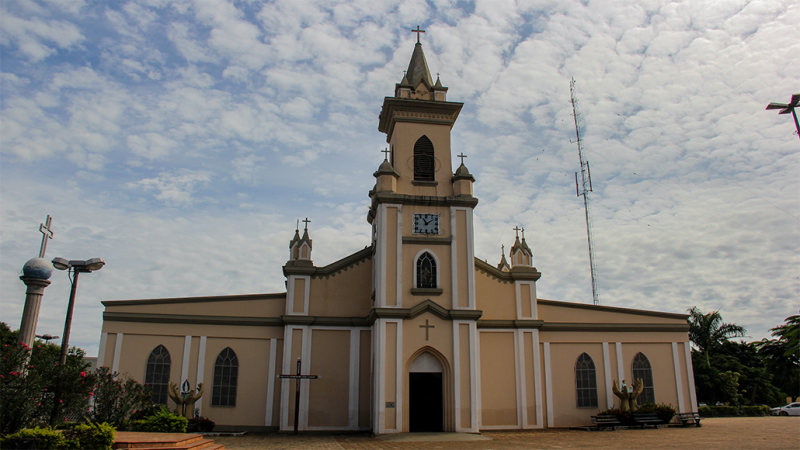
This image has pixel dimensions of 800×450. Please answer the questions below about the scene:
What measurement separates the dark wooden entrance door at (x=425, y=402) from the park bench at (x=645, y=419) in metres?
8.79

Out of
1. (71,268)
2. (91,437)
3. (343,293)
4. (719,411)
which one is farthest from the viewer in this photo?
(719,411)

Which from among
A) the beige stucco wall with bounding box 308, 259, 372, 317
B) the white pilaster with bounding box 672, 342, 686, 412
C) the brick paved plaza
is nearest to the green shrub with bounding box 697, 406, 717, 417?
the white pilaster with bounding box 672, 342, 686, 412

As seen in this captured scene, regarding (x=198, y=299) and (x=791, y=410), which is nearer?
(x=198, y=299)

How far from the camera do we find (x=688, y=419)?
25234 millimetres

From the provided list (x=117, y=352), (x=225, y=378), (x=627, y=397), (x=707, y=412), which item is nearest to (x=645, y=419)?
(x=627, y=397)

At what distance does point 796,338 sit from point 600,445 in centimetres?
784

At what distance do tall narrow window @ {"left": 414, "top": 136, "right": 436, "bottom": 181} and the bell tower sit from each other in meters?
0.05

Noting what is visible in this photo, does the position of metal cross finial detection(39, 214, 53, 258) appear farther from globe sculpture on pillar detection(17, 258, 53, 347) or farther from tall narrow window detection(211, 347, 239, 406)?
tall narrow window detection(211, 347, 239, 406)

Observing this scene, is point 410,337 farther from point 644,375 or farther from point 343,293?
point 644,375

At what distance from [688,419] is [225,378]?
21.2 metres

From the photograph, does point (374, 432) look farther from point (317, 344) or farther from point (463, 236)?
point (463, 236)

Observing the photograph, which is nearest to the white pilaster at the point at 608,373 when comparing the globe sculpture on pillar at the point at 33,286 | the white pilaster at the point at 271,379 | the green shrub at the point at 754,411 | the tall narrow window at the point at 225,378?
the white pilaster at the point at 271,379

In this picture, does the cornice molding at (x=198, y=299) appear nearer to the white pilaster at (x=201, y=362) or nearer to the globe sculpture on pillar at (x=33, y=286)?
the white pilaster at (x=201, y=362)

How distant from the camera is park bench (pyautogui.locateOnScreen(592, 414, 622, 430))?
78.6ft
